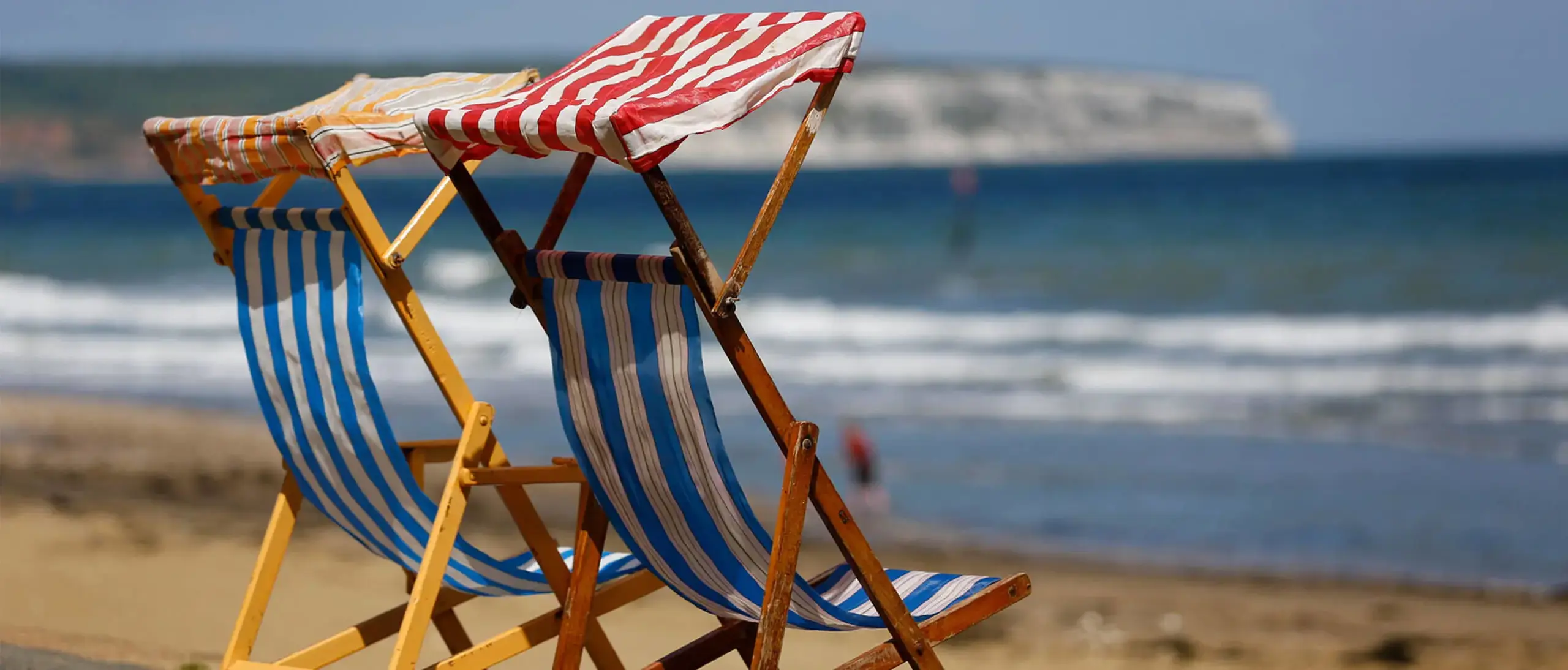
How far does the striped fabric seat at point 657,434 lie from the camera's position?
7.32 feet

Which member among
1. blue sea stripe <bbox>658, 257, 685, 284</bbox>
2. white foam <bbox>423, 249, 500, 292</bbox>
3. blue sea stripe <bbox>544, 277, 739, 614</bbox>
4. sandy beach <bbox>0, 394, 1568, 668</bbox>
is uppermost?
white foam <bbox>423, 249, 500, 292</bbox>

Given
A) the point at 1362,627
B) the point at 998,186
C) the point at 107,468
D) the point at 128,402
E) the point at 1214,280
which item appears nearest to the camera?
the point at 1362,627

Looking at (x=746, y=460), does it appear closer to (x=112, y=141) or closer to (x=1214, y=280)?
(x=1214, y=280)

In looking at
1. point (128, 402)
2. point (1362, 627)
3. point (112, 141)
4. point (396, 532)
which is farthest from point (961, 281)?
point (112, 141)

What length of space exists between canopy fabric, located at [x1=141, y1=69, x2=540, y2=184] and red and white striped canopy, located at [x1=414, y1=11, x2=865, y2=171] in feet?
0.92

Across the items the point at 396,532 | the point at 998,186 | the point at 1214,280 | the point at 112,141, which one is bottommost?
the point at 396,532

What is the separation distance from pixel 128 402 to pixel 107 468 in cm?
329

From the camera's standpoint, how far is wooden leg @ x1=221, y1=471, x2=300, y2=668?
2938 millimetres

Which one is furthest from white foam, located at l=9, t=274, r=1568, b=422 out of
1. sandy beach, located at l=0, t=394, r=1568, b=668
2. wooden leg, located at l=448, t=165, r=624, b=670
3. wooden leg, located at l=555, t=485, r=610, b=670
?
wooden leg, located at l=555, t=485, r=610, b=670

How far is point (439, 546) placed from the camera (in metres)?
2.65

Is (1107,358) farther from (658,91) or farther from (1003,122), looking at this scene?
(1003,122)

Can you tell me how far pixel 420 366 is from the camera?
43.6ft

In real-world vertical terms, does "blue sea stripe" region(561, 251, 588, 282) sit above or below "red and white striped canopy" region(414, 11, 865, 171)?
below

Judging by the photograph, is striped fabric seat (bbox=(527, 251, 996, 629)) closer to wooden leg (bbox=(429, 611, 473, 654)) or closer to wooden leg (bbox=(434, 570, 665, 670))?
wooden leg (bbox=(434, 570, 665, 670))
